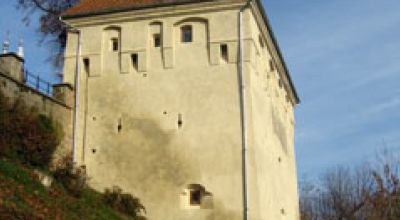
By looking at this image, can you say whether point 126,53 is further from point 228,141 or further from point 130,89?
point 228,141

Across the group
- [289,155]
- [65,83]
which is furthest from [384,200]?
[289,155]

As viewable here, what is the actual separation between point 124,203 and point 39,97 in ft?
15.8

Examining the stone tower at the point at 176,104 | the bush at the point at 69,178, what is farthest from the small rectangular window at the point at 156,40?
the bush at the point at 69,178

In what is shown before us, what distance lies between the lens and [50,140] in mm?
21250

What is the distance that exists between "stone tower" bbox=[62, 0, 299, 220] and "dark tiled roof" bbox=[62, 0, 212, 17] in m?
0.05

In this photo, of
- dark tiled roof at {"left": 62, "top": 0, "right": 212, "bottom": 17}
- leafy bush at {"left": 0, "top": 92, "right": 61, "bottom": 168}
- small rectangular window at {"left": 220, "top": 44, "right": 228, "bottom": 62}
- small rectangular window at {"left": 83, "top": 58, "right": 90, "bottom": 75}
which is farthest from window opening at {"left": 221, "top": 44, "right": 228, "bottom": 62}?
leafy bush at {"left": 0, "top": 92, "right": 61, "bottom": 168}

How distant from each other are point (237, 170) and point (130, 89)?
18.1 feet

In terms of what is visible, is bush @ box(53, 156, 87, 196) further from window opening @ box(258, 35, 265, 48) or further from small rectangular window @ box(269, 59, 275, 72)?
small rectangular window @ box(269, 59, 275, 72)

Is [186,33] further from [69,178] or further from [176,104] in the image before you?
[69,178]

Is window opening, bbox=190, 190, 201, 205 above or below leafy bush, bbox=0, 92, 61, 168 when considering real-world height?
below

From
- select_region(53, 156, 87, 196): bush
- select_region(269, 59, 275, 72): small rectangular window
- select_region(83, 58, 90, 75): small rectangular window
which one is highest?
select_region(269, 59, 275, 72): small rectangular window

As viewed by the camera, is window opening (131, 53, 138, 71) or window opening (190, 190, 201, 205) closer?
window opening (190, 190, 201, 205)

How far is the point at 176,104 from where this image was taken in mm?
23828

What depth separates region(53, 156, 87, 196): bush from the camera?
2009 centimetres
